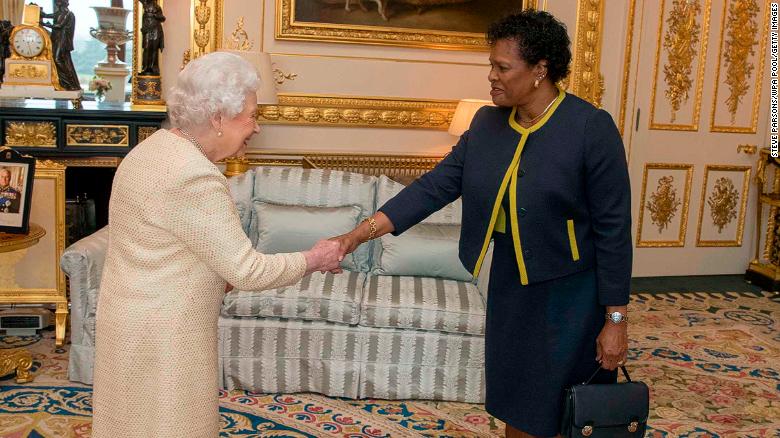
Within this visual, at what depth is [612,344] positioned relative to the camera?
242cm

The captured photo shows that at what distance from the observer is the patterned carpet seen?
3.71 metres

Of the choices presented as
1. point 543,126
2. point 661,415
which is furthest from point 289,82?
point 543,126

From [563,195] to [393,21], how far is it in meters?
4.02

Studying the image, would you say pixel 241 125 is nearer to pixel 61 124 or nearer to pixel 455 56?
pixel 61 124

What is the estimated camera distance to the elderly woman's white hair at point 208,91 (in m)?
2.05

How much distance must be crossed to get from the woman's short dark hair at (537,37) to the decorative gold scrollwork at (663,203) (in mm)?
4683

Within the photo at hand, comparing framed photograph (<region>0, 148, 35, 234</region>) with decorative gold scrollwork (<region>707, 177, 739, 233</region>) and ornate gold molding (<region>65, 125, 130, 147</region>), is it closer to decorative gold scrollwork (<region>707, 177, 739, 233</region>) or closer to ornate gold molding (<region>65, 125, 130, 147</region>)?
ornate gold molding (<region>65, 125, 130, 147</region>)

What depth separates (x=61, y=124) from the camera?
5027mm

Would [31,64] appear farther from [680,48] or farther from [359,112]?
[680,48]

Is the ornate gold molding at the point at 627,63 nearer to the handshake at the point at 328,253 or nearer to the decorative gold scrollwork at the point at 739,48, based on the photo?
the decorative gold scrollwork at the point at 739,48

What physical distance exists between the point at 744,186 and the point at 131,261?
617 centimetres

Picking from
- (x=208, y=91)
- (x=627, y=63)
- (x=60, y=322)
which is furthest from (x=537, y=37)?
(x=627, y=63)

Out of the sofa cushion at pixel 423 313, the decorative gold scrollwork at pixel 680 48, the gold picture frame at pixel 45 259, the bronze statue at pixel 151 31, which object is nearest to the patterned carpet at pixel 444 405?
the gold picture frame at pixel 45 259

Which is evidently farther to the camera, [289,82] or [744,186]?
[744,186]
